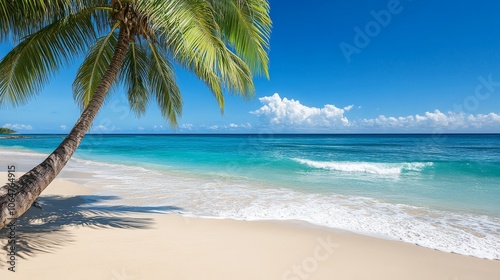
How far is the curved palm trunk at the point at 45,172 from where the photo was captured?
2.97 metres

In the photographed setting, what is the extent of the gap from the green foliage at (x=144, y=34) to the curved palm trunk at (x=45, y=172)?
0.86 m

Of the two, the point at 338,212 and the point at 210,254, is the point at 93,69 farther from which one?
the point at 338,212

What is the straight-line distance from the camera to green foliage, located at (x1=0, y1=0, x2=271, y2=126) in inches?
150

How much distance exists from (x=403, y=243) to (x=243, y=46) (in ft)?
13.6

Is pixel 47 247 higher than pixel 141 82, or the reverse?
pixel 141 82

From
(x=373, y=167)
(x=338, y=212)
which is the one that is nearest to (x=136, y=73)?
(x=338, y=212)

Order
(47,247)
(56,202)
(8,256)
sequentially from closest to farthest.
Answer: (8,256), (47,247), (56,202)

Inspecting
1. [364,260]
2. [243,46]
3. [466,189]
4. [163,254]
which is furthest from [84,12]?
[466,189]

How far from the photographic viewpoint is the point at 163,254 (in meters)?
4.03

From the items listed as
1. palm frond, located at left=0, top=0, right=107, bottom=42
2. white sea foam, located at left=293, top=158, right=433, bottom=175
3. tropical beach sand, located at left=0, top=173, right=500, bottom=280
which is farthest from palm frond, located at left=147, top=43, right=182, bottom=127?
white sea foam, located at left=293, top=158, right=433, bottom=175

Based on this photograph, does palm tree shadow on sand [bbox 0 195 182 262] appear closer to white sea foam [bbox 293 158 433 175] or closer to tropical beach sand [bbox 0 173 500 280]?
tropical beach sand [bbox 0 173 500 280]

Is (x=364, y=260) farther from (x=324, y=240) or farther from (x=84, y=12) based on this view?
(x=84, y=12)

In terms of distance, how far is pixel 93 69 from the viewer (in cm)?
670

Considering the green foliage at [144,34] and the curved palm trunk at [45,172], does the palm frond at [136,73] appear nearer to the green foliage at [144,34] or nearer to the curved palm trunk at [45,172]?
the green foliage at [144,34]
